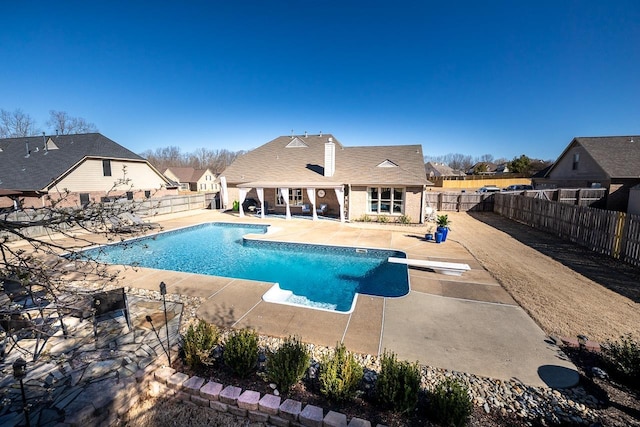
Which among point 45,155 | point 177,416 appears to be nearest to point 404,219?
point 177,416

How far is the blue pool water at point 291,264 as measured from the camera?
920 centimetres

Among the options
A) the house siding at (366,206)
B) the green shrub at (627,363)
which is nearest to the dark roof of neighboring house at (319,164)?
the house siding at (366,206)

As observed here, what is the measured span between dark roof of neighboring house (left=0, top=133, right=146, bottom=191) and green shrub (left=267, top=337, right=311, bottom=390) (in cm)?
2583

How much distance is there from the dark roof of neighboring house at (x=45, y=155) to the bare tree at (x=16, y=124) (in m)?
14.5

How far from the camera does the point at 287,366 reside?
4008mm

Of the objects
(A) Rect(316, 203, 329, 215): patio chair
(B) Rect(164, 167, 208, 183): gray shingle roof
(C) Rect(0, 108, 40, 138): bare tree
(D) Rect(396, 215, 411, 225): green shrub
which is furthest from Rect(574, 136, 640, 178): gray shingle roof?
(C) Rect(0, 108, 40, 138): bare tree

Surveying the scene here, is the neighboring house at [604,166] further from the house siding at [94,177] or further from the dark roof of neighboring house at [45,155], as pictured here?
the dark roof of neighboring house at [45,155]

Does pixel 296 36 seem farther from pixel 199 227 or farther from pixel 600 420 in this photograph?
pixel 600 420

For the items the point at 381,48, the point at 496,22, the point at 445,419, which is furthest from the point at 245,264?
the point at 496,22

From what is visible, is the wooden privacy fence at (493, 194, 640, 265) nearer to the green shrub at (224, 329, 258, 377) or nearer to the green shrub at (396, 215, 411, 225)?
the green shrub at (396, 215, 411, 225)

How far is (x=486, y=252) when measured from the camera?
1142 centimetres

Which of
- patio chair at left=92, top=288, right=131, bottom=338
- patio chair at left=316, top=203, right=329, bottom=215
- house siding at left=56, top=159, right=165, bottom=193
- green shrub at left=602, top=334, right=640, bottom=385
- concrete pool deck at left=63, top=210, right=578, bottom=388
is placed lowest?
concrete pool deck at left=63, top=210, right=578, bottom=388

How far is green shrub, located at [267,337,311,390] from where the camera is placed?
398 cm

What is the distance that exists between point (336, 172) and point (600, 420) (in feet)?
58.4
